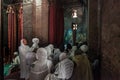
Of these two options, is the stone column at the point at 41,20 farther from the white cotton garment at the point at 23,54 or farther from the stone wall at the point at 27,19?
the white cotton garment at the point at 23,54

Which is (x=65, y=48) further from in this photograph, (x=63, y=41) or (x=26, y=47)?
(x=26, y=47)

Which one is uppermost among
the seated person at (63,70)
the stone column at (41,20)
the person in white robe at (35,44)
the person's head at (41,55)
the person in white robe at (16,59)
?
the stone column at (41,20)

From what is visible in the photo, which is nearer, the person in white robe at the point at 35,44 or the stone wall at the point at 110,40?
the stone wall at the point at 110,40

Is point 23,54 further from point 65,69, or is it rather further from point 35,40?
point 65,69

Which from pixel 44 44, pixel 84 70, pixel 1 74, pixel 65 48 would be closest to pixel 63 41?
pixel 65 48

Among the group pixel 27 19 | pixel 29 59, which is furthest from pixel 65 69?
pixel 27 19

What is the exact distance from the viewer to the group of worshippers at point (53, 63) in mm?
2217

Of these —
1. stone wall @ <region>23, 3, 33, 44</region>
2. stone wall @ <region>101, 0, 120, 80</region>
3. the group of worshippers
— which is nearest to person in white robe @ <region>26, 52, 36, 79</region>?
the group of worshippers

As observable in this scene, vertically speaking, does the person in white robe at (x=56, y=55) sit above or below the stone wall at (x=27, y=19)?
below

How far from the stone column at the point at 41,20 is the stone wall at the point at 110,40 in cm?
68

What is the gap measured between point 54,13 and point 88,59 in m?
0.74

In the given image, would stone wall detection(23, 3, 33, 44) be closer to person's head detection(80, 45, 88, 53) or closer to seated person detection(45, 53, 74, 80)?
seated person detection(45, 53, 74, 80)

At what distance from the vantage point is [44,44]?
2.43 metres

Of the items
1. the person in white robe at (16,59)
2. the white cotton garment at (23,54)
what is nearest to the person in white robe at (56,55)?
A: the white cotton garment at (23,54)
